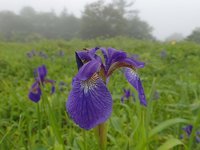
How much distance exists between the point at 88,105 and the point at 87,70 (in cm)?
10

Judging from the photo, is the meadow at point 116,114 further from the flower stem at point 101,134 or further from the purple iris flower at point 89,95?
the purple iris flower at point 89,95

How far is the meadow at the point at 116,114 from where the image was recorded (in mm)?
1311

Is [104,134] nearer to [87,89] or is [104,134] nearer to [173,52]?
[87,89]

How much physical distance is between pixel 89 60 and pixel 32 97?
0.99 metres

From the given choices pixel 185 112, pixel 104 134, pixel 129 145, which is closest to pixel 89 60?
pixel 104 134

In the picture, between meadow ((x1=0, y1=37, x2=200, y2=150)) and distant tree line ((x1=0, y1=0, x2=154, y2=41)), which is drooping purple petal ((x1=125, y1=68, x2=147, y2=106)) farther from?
distant tree line ((x1=0, y1=0, x2=154, y2=41))

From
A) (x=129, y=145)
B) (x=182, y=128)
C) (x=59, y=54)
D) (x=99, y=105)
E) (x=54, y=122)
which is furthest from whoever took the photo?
(x=59, y=54)

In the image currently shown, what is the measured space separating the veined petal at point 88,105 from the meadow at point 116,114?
246 mm

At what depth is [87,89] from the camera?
0.90 meters

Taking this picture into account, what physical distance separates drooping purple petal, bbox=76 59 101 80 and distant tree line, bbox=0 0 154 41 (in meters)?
23.0

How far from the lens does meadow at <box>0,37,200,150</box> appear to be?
131 cm

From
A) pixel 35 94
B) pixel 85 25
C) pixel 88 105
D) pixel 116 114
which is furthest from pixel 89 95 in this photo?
pixel 85 25

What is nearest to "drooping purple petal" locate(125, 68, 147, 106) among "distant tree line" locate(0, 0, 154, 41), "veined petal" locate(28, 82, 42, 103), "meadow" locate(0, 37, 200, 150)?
"meadow" locate(0, 37, 200, 150)

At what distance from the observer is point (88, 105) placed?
34.8 inches
